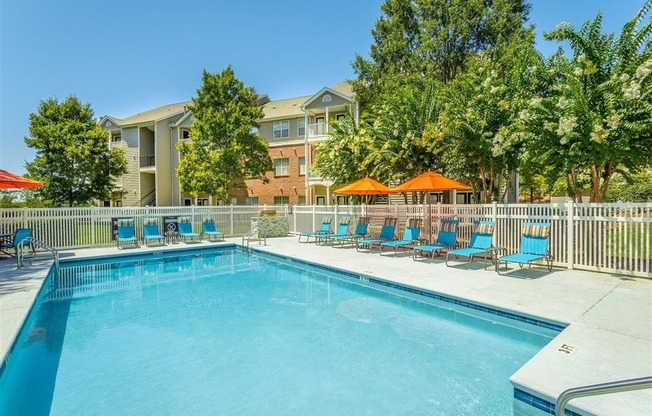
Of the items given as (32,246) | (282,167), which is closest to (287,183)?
(282,167)

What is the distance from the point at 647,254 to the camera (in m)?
8.15

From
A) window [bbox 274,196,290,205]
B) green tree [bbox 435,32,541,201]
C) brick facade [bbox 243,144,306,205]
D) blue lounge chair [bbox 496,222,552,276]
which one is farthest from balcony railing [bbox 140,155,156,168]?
blue lounge chair [bbox 496,222,552,276]

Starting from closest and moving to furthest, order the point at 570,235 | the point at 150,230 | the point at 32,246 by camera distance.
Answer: the point at 570,235 → the point at 32,246 → the point at 150,230

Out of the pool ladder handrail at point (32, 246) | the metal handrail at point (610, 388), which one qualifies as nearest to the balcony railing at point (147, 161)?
the pool ladder handrail at point (32, 246)

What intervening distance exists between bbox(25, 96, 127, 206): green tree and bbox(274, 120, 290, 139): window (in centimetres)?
1242

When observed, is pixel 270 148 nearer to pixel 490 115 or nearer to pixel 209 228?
pixel 209 228

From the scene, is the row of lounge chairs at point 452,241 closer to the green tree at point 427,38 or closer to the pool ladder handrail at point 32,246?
the pool ladder handrail at point 32,246

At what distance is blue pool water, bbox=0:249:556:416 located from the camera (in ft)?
13.7

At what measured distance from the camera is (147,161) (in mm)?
32719

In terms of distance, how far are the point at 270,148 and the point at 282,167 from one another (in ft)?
6.31

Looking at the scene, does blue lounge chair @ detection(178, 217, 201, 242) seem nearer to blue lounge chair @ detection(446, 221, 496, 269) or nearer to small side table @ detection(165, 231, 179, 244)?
small side table @ detection(165, 231, 179, 244)

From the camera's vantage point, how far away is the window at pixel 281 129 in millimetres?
29639

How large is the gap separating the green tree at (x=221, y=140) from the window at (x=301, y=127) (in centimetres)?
550

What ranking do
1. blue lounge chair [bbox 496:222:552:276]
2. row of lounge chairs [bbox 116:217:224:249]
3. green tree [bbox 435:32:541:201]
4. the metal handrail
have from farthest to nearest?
row of lounge chairs [bbox 116:217:224:249] → green tree [bbox 435:32:541:201] → blue lounge chair [bbox 496:222:552:276] → the metal handrail
